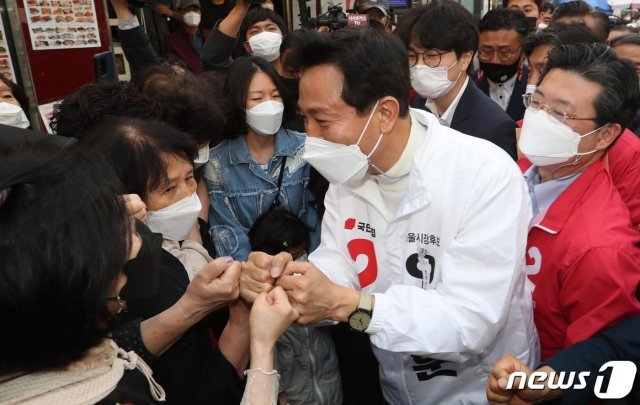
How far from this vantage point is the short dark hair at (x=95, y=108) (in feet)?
7.31

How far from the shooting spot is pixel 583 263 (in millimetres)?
1622

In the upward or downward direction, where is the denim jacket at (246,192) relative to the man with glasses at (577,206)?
downward

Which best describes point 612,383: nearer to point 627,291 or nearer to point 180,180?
point 627,291

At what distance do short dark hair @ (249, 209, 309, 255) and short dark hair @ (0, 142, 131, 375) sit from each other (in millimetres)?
1626

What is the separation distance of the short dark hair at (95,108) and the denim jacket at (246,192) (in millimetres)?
596

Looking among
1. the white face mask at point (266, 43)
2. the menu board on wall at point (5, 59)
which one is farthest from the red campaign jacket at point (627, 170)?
the menu board on wall at point (5, 59)

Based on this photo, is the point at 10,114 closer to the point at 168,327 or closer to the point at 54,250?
the point at 168,327

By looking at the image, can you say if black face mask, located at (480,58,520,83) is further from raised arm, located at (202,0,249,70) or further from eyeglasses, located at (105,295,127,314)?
eyeglasses, located at (105,295,127,314)

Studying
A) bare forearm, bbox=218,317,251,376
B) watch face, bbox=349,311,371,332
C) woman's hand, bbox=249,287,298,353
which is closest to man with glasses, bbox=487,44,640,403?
watch face, bbox=349,311,371,332

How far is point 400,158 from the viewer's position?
184cm

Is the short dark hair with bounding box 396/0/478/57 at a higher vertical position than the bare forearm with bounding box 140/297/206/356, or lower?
higher

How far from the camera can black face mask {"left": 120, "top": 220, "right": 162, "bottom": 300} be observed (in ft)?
4.10

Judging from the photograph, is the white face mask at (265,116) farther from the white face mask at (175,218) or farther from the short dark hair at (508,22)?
the short dark hair at (508,22)

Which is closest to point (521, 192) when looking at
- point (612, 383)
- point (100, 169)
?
point (612, 383)
